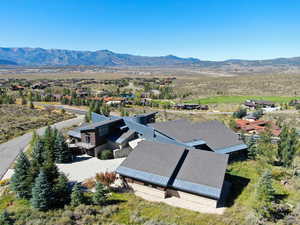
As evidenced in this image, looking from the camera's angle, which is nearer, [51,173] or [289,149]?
[51,173]

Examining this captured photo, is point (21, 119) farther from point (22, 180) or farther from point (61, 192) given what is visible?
point (61, 192)

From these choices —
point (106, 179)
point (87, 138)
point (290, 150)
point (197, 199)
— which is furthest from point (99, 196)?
point (290, 150)

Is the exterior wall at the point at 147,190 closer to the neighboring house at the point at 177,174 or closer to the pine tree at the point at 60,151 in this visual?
the neighboring house at the point at 177,174

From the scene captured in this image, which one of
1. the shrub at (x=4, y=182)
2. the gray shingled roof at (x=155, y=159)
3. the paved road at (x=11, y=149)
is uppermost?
the gray shingled roof at (x=155, y=159)

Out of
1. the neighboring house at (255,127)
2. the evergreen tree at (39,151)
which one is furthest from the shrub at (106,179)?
the neighboring house at (255,127)

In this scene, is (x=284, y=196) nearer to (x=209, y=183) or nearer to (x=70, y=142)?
(x=209, y=183)

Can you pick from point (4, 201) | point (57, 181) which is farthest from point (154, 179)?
point (4, 201)

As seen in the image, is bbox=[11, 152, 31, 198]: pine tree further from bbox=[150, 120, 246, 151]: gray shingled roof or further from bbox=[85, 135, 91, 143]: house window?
bbox=[150, 120, 246, 151]: gray shingled roof
